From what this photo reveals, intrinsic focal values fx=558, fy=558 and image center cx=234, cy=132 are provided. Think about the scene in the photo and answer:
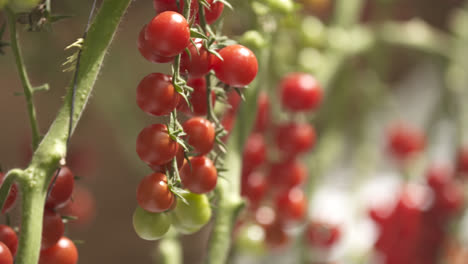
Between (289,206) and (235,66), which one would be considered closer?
(235,66)

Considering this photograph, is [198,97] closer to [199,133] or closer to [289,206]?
[199,133]

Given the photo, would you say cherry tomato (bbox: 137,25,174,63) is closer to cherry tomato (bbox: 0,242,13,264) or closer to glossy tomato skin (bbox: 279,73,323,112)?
cherry tomato (bbox: 0,242,13,264)

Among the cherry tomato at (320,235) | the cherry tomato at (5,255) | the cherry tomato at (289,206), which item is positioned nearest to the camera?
the cherry tomato at (5,255)

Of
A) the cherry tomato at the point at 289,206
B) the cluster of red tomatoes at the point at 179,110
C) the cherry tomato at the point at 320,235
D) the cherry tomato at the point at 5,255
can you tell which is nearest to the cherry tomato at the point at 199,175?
the cluster of red tomatoes at the point at 179,110

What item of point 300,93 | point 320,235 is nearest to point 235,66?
point 300,93

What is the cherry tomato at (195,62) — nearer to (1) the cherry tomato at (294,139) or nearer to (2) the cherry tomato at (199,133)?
(2) the cherry tomato at (199,133)

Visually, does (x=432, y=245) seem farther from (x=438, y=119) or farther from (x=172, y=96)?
(x=172, y=96)

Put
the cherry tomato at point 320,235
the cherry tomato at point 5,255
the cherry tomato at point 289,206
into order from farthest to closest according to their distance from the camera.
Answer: the cherry tomato at point 320,235, the cherry tomato at point 289,206, the cherry tomato at point 5,255
